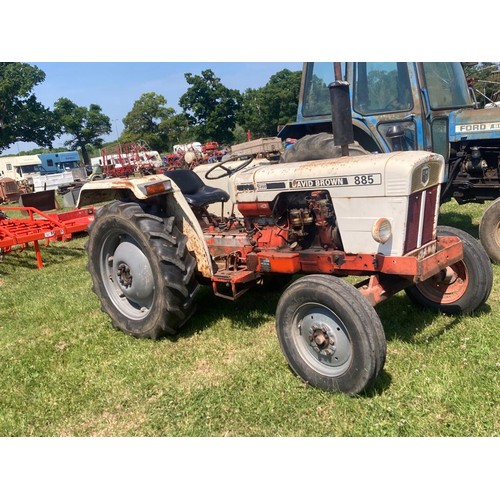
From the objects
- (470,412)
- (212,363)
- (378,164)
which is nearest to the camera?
(470,412)

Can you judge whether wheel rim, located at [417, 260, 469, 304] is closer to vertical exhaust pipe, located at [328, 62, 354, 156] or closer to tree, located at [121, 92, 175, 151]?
vertical exhaust pipe, located at [328, 62, 354, 156]

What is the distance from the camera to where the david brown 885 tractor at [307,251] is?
109 inches

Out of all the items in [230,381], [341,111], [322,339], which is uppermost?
[341,111]

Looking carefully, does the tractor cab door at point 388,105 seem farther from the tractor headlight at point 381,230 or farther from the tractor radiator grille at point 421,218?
the tractor headlight at point 381,230

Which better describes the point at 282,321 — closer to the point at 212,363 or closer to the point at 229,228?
the point at 212,363

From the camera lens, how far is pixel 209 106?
43.8 m

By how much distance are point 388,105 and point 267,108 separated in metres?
42.5

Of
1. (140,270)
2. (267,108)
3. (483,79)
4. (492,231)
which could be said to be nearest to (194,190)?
(140,270)

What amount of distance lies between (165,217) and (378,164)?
178 centimetres

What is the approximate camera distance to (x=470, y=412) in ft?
7.86

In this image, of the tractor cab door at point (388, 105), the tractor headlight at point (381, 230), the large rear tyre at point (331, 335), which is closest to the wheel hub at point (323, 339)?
the large rear tyre at point (331, 335)

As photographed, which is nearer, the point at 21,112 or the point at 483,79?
the point at 483,79

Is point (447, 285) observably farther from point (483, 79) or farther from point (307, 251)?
point (483, 79)

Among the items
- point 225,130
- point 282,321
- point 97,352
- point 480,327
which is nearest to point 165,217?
point 97,352
